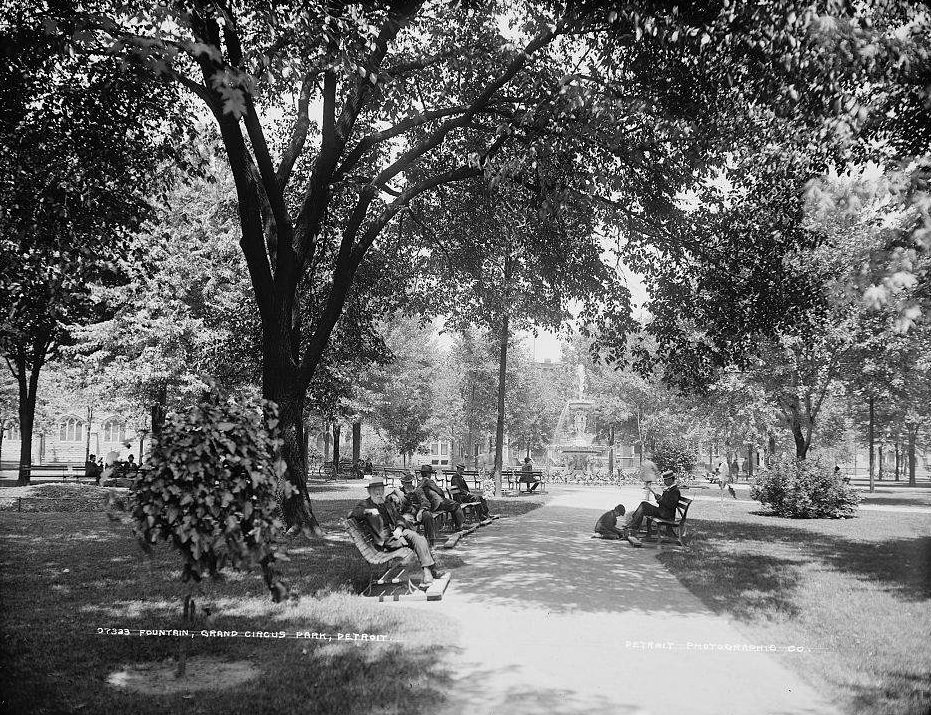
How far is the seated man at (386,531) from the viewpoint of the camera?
880 cm

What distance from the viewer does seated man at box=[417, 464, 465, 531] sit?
44.8ft

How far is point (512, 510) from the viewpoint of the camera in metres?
20.2

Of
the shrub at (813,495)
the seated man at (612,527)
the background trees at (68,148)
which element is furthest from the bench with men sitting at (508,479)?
the background trees at (68,148)

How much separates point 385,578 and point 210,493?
3.77 metres

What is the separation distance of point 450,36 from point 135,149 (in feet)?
20.5

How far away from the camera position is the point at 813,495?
20172 mm

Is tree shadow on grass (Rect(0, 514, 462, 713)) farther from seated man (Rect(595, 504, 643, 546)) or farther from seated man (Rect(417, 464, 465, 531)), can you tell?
seated man (Rect(595, 504, 643, 546))

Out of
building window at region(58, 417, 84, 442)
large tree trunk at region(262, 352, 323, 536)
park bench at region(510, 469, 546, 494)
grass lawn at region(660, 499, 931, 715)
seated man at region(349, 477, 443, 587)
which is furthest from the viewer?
building window at region(58, 417, 84, 442)

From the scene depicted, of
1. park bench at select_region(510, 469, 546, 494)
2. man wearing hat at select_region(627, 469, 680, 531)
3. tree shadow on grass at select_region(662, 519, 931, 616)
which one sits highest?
man wearing hat at select_region(627, 469, 680, 531)

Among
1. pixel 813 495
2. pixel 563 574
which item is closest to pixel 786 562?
pixel 563 574

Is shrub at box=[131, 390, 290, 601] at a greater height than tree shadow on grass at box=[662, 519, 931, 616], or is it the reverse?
shrub at box=[131, 390, 290, 601]

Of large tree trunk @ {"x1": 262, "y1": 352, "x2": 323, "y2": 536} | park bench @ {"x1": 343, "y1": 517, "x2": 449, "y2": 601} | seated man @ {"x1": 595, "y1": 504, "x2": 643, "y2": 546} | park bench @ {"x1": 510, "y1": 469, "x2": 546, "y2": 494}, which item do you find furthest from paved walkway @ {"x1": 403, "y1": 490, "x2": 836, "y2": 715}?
park bench @ {"x1": 510, "y1": 469, "x2": 546, "y2": 494}

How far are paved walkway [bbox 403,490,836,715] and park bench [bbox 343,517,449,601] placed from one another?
8.7 inches

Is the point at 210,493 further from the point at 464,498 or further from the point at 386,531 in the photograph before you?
the point at 464,498
